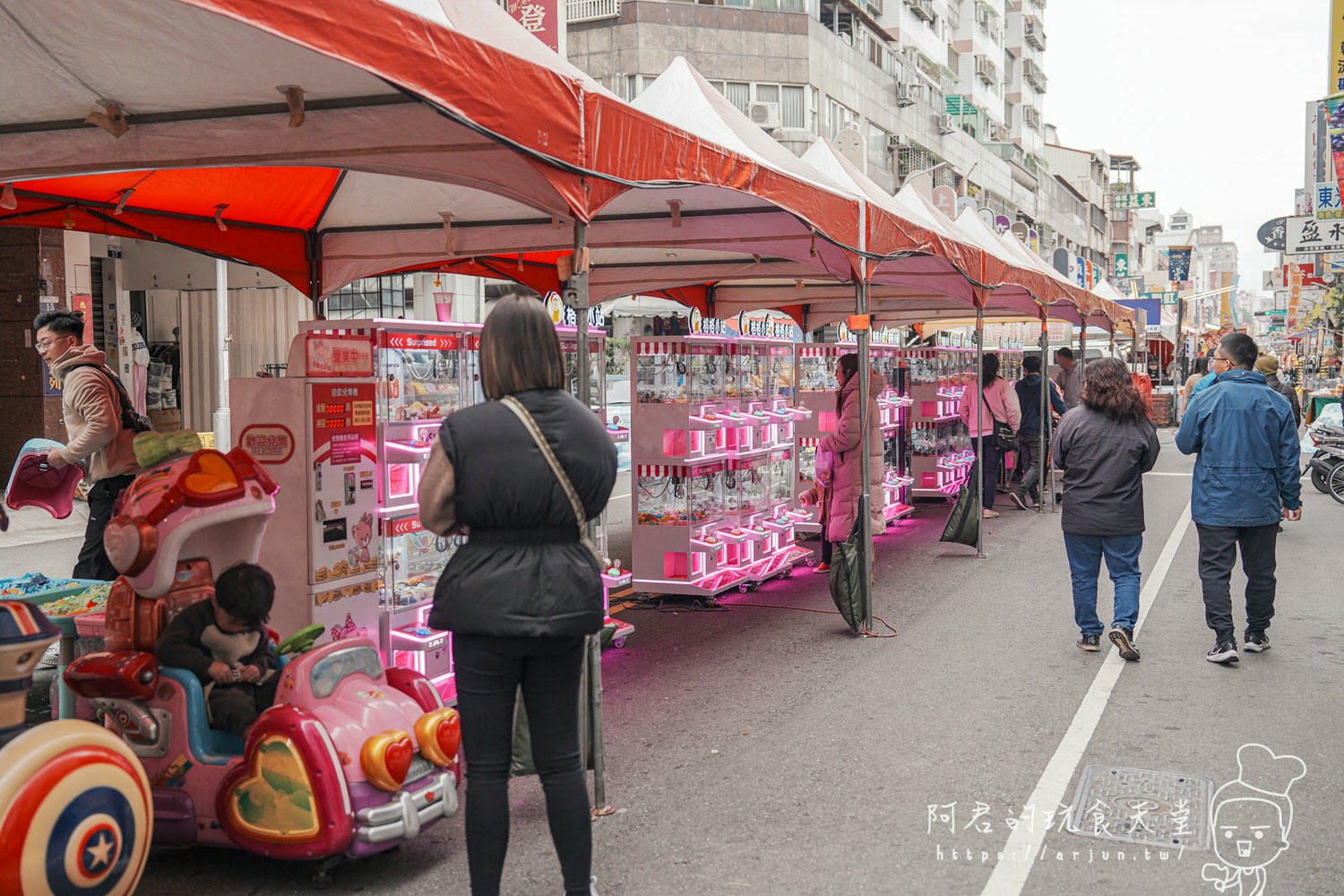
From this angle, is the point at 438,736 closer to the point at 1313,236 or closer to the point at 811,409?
the point at 811,409

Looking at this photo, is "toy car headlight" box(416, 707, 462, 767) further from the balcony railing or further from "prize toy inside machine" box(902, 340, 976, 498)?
the balcony railing

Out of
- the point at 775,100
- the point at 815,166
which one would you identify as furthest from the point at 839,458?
the point at 775,100

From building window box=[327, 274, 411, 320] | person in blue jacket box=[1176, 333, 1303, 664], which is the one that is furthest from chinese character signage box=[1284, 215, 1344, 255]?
building window box=[327, 274, 411, 320]

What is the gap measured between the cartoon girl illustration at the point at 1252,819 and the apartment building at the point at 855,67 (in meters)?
23.2

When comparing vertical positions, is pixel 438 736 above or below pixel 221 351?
below

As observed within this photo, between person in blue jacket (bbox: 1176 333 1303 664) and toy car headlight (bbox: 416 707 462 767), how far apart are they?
16.3 feet

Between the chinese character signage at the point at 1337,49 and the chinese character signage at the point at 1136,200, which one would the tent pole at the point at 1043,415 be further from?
the chinese character signage at the point at 1136,200

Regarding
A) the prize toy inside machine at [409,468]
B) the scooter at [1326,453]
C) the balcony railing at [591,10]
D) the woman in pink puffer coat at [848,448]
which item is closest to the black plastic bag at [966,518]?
the woman in pink puffer coat at [848,448]

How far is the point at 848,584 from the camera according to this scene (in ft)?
25.3

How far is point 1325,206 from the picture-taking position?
60.1ft

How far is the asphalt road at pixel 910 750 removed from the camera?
4.06m

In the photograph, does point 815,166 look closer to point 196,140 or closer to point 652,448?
point 652,448

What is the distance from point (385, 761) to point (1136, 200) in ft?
361

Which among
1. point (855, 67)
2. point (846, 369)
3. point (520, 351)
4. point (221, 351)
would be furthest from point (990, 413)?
point (855, 67)
